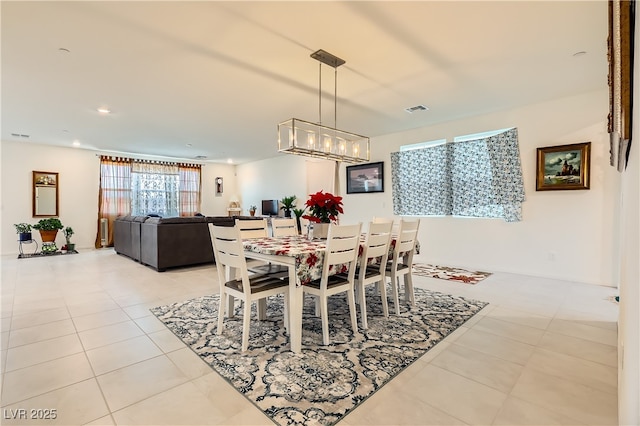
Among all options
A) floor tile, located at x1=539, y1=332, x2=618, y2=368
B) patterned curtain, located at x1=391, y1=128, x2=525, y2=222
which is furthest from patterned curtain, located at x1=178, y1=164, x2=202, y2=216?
floor tile, located at x1=539, y1=332, x2=618, y2=368

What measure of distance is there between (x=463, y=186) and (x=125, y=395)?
5.16m

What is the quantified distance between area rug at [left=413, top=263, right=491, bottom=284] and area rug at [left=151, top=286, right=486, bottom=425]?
1.14 meters

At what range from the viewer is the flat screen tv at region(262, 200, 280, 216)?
8.68 m

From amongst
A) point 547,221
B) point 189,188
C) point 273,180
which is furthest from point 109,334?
point 189,188

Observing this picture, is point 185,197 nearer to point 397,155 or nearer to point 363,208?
point 363,208

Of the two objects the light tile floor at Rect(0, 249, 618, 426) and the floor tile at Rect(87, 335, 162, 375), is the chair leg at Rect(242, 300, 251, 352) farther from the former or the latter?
the floor tile at Rect(87, 335, 162, 375)

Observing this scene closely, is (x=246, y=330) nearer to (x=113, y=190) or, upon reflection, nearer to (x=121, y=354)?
(x=121, y=354)

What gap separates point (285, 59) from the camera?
120 inches

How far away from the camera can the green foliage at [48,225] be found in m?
6.47

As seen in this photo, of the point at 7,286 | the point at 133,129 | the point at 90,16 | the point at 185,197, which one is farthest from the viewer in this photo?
the point at 185,197

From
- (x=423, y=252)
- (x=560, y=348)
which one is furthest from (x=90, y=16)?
(x=423, y=252)

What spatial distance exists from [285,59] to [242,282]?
7.28 feet

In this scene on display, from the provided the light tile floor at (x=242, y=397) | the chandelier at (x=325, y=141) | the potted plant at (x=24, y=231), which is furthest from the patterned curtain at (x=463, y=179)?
the potted plant at (x=24, y=231)

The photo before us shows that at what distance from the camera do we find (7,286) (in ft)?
12.9
